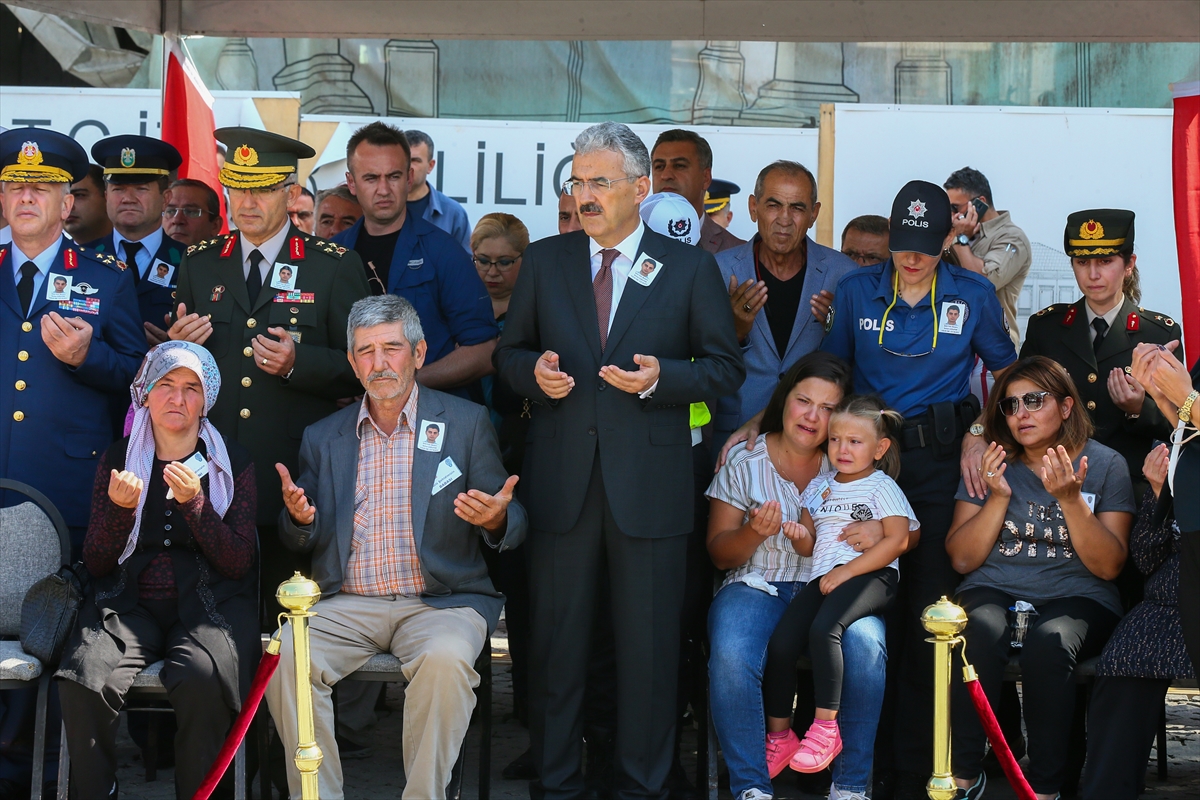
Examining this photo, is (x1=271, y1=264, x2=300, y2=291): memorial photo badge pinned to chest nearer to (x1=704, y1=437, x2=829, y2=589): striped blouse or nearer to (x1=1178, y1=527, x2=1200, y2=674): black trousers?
(x1=704, y1=437, x2=829, y2=589): striped blouse

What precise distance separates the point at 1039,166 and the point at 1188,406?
15.3 ft

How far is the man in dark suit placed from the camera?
168 inches

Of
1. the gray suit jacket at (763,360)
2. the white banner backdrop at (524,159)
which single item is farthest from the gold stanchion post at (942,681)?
the white banner backdrop at (524,159)

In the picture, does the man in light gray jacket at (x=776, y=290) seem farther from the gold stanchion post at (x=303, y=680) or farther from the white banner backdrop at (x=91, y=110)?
the white banner backdrop at (x=91, y=110)

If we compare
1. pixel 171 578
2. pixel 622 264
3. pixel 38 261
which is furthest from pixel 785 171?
pixel 38 261

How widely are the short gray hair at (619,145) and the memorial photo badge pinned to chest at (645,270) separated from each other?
272mm

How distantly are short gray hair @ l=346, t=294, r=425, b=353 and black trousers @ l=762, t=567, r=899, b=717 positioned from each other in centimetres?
154

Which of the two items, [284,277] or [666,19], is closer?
[284,277]

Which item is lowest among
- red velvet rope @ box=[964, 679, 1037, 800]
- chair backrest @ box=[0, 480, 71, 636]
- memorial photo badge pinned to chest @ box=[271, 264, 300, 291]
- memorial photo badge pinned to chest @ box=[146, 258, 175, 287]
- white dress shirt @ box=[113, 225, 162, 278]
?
red velvet rope @ box=[964, 679, 1037, 800]

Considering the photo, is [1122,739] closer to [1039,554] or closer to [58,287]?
[1039,554]

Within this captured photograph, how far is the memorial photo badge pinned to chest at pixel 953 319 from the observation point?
15.5ft

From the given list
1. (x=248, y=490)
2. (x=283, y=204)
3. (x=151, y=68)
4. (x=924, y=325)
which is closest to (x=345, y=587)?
(x=248, y=490)

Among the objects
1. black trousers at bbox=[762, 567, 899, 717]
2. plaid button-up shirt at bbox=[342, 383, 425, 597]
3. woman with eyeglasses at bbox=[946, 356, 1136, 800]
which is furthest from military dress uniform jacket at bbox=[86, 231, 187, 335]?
woman with eyeglasses at bbox=[946, 356, 1136, 800]

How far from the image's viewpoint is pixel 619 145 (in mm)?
4273
